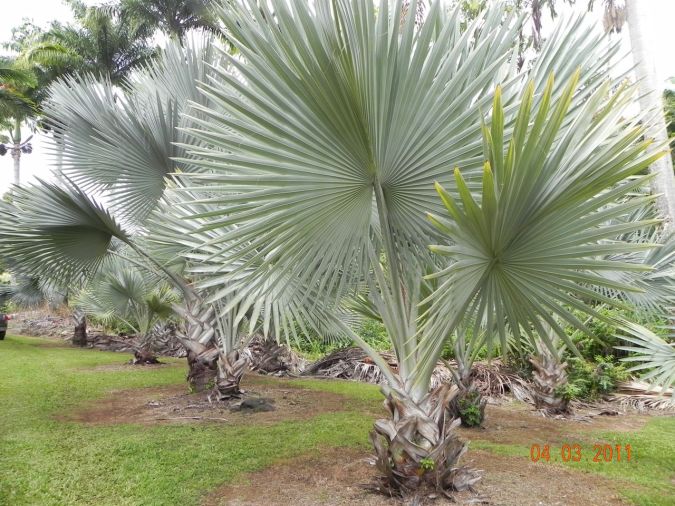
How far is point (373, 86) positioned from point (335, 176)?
1.75 feet

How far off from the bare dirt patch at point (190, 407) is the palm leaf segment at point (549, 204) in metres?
4.22

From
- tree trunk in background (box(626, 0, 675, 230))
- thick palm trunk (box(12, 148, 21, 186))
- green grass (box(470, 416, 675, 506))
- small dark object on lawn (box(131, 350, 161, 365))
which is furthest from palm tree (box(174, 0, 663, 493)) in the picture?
thick palm trunk (box(12, 148, 21, 186))

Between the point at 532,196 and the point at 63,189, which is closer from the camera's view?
the point at 532,196

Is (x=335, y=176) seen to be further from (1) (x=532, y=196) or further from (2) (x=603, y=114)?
(2) (x=603, y=114)

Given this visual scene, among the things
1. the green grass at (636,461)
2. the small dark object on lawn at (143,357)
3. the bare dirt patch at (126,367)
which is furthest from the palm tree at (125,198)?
the small dark object on lawn at (143,357)

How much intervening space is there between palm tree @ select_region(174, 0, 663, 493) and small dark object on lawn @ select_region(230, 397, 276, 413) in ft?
11.1

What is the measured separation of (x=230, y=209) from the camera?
8.34ft

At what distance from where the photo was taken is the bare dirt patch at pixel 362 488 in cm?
317

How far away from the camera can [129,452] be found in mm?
4293

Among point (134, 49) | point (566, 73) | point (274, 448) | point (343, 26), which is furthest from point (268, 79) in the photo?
point (134, 49)

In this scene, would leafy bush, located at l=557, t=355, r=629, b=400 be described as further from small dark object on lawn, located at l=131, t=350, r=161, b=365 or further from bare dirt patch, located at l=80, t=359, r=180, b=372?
small dark object on lawn, located at l=131, t=350, r=161, b=365

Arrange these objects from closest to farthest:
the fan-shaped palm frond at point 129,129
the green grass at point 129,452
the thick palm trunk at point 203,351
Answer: the green grass at point 129,452 < the fan-shaped palm frond at point 129,129 < the thick palm trunk at point 203,351

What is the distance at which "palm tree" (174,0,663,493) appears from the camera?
6.27ft

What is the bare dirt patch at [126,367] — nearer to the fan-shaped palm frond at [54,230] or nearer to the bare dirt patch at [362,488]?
the fan-shaped palm frond at [54,230]
